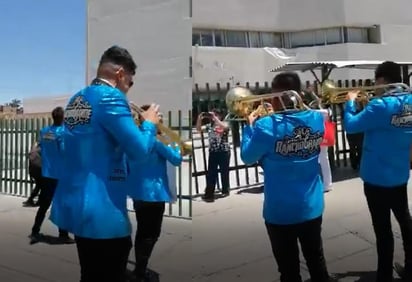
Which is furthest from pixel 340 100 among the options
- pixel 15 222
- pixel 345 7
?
pixel 345 7

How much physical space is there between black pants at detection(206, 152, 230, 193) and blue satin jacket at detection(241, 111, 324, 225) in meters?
3.78

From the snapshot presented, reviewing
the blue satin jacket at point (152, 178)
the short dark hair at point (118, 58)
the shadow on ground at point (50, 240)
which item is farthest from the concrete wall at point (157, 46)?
the short dark hair at point (118, 58)

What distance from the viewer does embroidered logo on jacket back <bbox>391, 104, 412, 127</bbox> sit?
3.21 m

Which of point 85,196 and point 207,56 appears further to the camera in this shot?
point 207,56

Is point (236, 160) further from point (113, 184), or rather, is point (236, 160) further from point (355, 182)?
point (113, 184)

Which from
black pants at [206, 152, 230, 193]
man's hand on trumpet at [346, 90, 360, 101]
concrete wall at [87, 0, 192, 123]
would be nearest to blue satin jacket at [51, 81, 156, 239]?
man's hand on trumpet at [346, 90, 360, 101]

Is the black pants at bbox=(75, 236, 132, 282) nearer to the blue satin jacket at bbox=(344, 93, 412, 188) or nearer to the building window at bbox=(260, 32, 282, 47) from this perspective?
the blue satin jacket at bbox=(344, 93, 412, 188)

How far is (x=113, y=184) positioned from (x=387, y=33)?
24.5 m

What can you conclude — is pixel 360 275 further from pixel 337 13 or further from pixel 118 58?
pixel 337 13

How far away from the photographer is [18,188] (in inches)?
348

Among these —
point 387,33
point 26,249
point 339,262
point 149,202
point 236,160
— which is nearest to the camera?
point 149,202

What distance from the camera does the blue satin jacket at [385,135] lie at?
3184mm

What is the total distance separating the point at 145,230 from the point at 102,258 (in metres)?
1.76

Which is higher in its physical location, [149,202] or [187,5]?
[187,5]
